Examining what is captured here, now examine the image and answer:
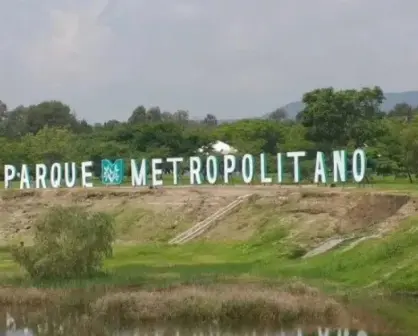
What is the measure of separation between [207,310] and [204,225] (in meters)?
29.4

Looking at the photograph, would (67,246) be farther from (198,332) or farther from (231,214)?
(231,214)

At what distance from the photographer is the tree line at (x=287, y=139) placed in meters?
96.2

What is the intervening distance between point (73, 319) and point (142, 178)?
46.5m

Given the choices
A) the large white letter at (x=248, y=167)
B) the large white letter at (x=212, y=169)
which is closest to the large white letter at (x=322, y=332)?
the large white letter at (x=248, y=167)

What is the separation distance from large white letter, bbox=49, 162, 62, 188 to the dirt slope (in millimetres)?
4584

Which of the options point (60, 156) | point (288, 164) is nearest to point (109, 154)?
point (60, 156)

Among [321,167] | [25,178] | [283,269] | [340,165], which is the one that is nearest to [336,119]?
[25,178]

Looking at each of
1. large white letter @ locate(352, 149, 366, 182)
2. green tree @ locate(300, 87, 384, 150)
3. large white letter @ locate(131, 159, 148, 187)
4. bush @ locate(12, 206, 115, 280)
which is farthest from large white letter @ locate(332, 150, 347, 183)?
green tree @ locate(300, 87, 384, 150)

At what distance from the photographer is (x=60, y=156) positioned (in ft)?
399

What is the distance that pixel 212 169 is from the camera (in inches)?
2997

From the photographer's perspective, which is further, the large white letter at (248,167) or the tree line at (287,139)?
the tree line at (287,139)

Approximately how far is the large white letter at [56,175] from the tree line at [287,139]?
22079 millimetres

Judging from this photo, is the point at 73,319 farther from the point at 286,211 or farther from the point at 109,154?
the point at 109,154

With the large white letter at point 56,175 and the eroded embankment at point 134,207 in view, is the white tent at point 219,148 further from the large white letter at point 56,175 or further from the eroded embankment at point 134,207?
the eroded embankment at point 134,207
